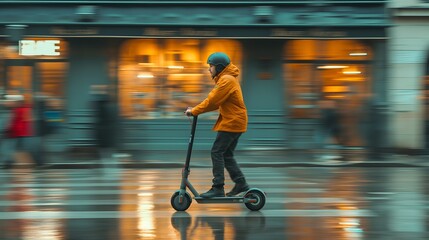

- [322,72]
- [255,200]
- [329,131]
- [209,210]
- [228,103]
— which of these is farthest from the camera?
[322,72]

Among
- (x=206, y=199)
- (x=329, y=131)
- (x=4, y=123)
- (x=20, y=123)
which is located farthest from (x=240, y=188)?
(x=4, y=123)

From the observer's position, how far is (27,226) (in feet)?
25.3

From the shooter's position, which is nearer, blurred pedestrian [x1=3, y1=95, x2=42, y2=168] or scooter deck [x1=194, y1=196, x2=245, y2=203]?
scooter deck [x1=194, y1=196, x2=245, y2=203]

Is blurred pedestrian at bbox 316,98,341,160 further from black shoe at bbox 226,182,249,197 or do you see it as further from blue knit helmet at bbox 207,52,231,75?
blue knit helmet at bbox 207,52,231,75

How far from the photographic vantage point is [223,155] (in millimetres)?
8430

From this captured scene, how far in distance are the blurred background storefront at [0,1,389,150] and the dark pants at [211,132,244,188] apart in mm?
10504

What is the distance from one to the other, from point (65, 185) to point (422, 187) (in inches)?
221

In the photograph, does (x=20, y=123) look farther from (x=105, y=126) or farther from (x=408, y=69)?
(x=408, y=69)

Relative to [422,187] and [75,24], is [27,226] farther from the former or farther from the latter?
[75,24]

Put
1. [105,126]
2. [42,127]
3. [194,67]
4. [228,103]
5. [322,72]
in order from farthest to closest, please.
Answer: [322,72] → [194,67] → [42,127] → [105,126] → [228,103]

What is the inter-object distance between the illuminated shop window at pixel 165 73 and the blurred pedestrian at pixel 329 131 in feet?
11.8

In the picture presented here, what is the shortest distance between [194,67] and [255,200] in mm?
11337

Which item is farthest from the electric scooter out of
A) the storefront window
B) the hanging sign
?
the hanging sign

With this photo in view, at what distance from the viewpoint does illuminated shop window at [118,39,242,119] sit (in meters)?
19.5
